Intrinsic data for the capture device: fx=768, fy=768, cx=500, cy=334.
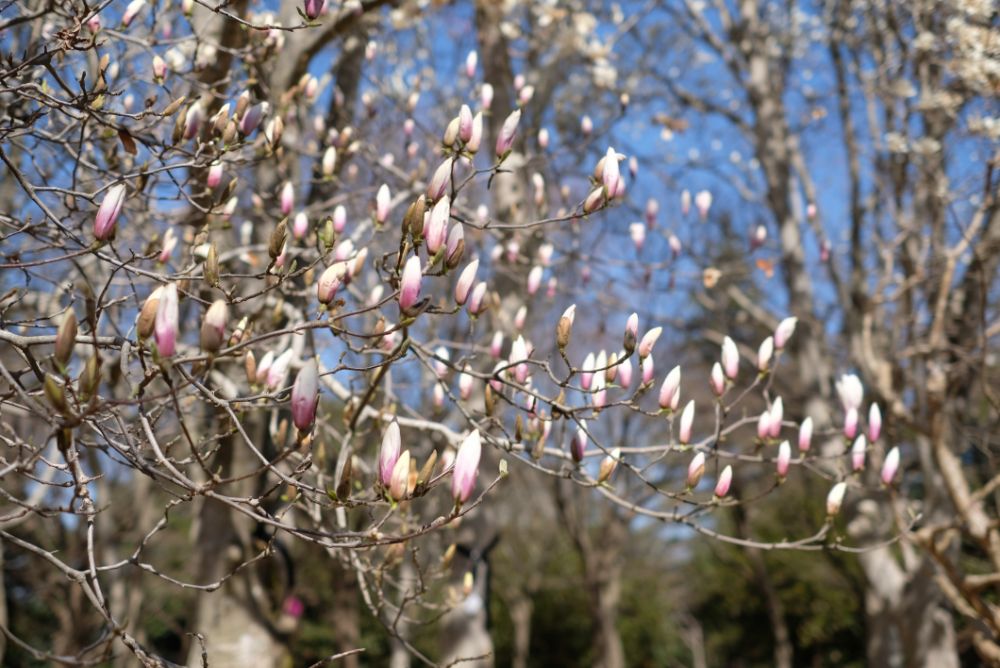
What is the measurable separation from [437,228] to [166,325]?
1.63ft

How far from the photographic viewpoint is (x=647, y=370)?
1.91 m

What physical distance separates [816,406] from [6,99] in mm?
4709

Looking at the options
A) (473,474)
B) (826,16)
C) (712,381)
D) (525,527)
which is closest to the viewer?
(473,474)

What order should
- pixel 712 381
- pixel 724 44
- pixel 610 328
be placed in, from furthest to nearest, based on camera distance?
pixel 610 328, pixel 724 44, pixel 712 381

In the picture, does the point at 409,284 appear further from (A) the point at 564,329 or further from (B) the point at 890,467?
(B) the point at 890,467

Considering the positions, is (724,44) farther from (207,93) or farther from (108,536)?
(108,536)

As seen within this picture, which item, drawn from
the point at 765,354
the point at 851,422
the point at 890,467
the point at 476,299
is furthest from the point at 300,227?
the point at 890,467

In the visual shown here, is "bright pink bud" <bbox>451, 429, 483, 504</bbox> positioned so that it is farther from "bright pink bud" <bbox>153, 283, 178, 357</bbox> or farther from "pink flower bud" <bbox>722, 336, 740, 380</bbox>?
"pink flower bud" <bbox>722, 336, 740, 380</bbox>

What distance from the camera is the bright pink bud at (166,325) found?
3.59 ft

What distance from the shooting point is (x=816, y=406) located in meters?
5.11

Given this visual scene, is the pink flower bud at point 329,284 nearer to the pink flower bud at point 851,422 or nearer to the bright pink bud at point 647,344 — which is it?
the bright pink bud at point 647,344

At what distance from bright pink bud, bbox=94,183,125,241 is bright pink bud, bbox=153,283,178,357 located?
37 cm

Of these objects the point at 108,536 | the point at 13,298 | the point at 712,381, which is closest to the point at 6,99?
the point at 13,298

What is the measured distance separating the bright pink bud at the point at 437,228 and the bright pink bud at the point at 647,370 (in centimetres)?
72
